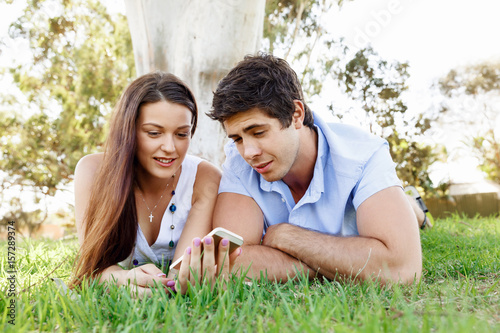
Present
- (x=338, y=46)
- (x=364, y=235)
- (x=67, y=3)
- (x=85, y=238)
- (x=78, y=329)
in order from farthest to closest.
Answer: (x=338, y=46) → (x=67, y=3) → (x=85, y=238) → (x=364, y=235) → (x=78, y=329)

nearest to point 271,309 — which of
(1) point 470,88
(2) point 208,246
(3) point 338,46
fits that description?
(2) point 208,246

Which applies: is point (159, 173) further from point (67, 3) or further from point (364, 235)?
point (67, 3)

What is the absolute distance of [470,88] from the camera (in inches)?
549

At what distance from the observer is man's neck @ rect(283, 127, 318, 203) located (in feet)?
9.34

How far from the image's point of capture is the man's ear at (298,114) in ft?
9.12

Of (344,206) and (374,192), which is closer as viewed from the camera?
(374,192)

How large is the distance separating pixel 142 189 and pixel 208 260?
1.31 metres

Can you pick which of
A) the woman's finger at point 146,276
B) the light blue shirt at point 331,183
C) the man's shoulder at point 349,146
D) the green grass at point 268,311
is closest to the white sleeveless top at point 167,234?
the light blue shirt at point 331,183

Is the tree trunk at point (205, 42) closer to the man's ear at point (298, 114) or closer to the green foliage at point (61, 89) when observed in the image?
the man's ear at point (298, 114)

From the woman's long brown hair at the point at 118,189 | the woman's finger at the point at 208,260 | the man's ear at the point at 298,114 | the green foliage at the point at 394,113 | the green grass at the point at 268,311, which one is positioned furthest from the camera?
the green foliage at the point at 394,113

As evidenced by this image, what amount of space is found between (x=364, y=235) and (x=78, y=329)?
1.49 metres

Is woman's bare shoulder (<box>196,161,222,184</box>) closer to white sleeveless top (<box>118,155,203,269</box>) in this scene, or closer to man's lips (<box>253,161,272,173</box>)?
white sleeveless top (<box>118,155,203,269</box>)

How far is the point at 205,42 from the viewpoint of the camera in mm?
4504

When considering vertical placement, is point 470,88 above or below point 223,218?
above
